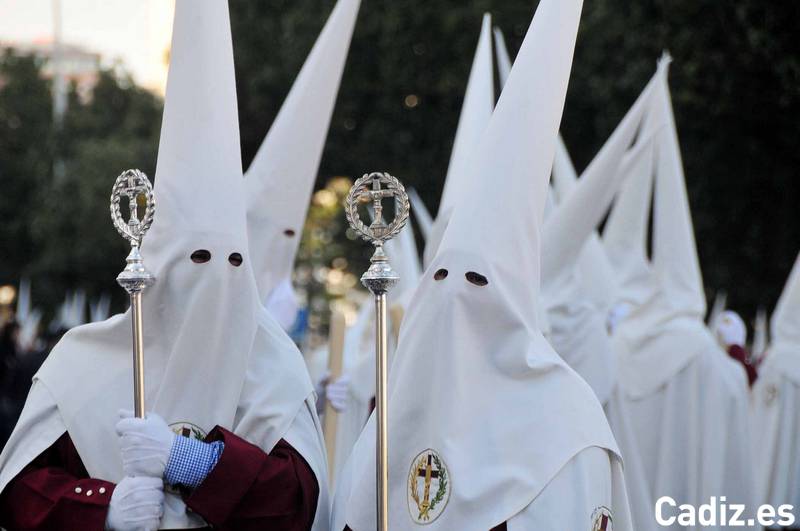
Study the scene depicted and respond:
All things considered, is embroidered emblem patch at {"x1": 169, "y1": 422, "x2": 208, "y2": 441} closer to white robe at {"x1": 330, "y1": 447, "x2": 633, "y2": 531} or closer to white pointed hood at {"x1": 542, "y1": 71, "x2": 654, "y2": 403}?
white robe at {"x1": 330, "y1": 447, "x2": 633, "y2": 531}

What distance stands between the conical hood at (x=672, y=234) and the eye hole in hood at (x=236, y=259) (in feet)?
19.7

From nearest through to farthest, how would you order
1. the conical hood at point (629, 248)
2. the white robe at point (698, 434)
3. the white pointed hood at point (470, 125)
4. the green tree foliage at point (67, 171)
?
the white pointed hood at point (470, 125) < the white robe at point (698, 434) < the conical hood at point (629, 248) < the green tree foliage at point (67, 171)

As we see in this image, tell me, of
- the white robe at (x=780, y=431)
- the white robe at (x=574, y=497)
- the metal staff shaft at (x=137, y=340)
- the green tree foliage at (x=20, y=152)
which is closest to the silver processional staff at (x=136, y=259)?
the metal staff shaft at (x=137, y=340)

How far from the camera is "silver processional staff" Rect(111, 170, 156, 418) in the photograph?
187 inches

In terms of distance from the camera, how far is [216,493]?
493 cm

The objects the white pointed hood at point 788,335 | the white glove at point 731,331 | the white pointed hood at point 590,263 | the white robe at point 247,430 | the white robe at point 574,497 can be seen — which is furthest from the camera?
the white pointed hood at point 788,335

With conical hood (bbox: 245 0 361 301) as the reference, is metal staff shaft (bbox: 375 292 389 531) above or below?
below

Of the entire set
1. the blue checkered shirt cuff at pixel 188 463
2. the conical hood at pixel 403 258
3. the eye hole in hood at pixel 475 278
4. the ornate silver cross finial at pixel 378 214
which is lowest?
the blue checkered shirt cuff at pixel 188 463

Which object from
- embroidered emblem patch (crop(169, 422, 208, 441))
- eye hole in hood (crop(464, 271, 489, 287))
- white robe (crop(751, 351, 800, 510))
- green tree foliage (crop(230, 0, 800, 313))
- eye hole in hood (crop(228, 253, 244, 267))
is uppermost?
green tree foliage (crop(230, 0, 800, 313))

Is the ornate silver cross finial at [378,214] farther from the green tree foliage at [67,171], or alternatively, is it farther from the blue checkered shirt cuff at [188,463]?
the green tree foliage at [67,171]

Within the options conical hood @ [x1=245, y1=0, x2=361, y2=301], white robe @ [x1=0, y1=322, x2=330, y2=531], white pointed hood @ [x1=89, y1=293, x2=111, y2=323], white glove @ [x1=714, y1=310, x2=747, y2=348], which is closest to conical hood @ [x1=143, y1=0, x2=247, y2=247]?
white robe @ [x1=0, y1=322, x2=330, y2=531]

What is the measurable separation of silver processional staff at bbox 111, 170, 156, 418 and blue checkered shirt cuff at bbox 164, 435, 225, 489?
0.18m

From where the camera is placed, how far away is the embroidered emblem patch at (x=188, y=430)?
201 inches

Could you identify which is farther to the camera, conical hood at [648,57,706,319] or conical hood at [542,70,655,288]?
conical hood at [648,57,706,319]
